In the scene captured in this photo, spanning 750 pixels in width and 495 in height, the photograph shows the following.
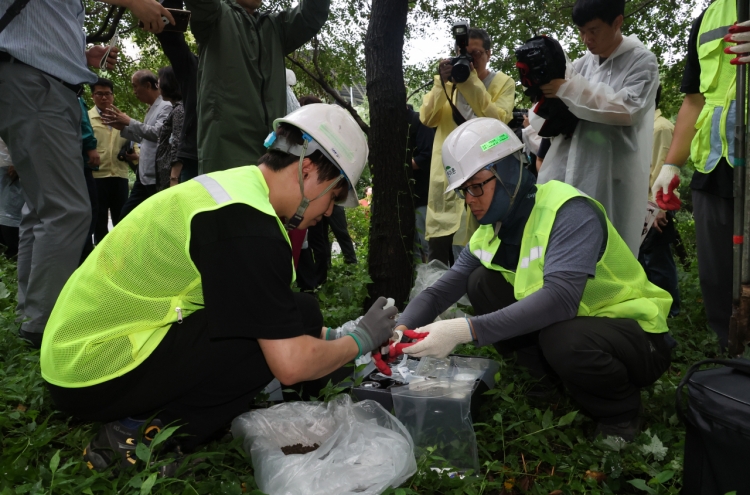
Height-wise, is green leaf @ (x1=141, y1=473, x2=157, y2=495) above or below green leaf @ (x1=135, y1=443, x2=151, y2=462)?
below

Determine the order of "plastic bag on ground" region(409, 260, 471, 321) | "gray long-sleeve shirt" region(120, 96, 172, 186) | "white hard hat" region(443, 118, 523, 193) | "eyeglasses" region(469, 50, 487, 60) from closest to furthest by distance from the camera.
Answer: "white hard hat" region(443, 118, 523, 193), "plastic bag on ground" region(409, 260, 471, 321), "eyeglasses" region(469, 50, 487, 60), "gray long-sleeve shirt" region(120, 96, 172, 186)

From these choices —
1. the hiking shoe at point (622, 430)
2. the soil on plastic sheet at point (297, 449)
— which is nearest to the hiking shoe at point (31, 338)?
the soil on plastic sheet at point (297, 449)

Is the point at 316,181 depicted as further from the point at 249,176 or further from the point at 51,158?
the point at 51,158

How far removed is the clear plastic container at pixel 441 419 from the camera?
2240 mm

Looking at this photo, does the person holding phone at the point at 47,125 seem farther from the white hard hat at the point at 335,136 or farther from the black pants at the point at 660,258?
the black pants at the point at 660,258

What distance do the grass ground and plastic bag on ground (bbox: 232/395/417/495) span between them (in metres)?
0.07

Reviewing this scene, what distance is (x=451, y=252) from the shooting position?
16.4ft

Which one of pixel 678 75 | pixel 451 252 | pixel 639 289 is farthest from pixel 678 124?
pixel 678 75

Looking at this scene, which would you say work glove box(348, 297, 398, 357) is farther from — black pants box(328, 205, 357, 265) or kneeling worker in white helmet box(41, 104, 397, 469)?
black pants box(328, 205, 357, 265)

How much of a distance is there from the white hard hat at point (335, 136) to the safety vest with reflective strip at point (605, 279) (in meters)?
0.77

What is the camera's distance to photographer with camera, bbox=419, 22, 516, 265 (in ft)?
13.6

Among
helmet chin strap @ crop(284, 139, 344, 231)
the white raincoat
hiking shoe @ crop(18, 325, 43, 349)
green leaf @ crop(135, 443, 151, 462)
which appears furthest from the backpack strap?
the white raincoat

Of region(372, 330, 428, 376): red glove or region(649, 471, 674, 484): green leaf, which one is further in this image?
region(372, 330, 428, 376): red glove

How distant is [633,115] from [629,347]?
1390 millimetres
